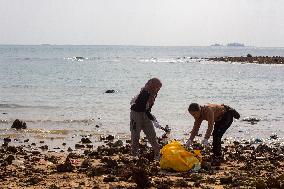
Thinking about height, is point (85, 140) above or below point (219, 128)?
below

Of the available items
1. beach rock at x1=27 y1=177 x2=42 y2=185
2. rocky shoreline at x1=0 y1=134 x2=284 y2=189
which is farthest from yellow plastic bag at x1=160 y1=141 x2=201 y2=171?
beach rock at x1=27 y1=177 x2=42 y2=185

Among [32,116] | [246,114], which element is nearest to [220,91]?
A: [246,114]

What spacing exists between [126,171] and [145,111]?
1965 millimetres

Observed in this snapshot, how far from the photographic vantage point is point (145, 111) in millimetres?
12742

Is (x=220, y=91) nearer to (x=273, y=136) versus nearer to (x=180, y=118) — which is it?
(x=180, y=118)

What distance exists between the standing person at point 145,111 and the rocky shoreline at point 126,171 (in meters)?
0.65

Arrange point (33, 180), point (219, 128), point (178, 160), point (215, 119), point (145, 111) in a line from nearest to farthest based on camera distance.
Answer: point (33, 180), point (178, 160), point (145, 111), point (215, 119), point (219, 128)

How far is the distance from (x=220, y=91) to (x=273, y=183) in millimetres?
34868

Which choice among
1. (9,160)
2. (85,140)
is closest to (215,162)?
(9,160)

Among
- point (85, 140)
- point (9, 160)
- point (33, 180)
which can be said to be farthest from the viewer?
point (85, 140)

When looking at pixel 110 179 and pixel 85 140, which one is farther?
pixel 85 140

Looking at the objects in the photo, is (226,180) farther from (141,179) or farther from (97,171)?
(97,171)

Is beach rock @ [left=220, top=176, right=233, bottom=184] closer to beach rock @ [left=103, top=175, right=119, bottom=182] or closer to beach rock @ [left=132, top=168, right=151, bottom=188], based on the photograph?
beach rock @ [left=132, top=168, right=151, bottom=188]

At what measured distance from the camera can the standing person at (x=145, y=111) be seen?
12.4 meters
